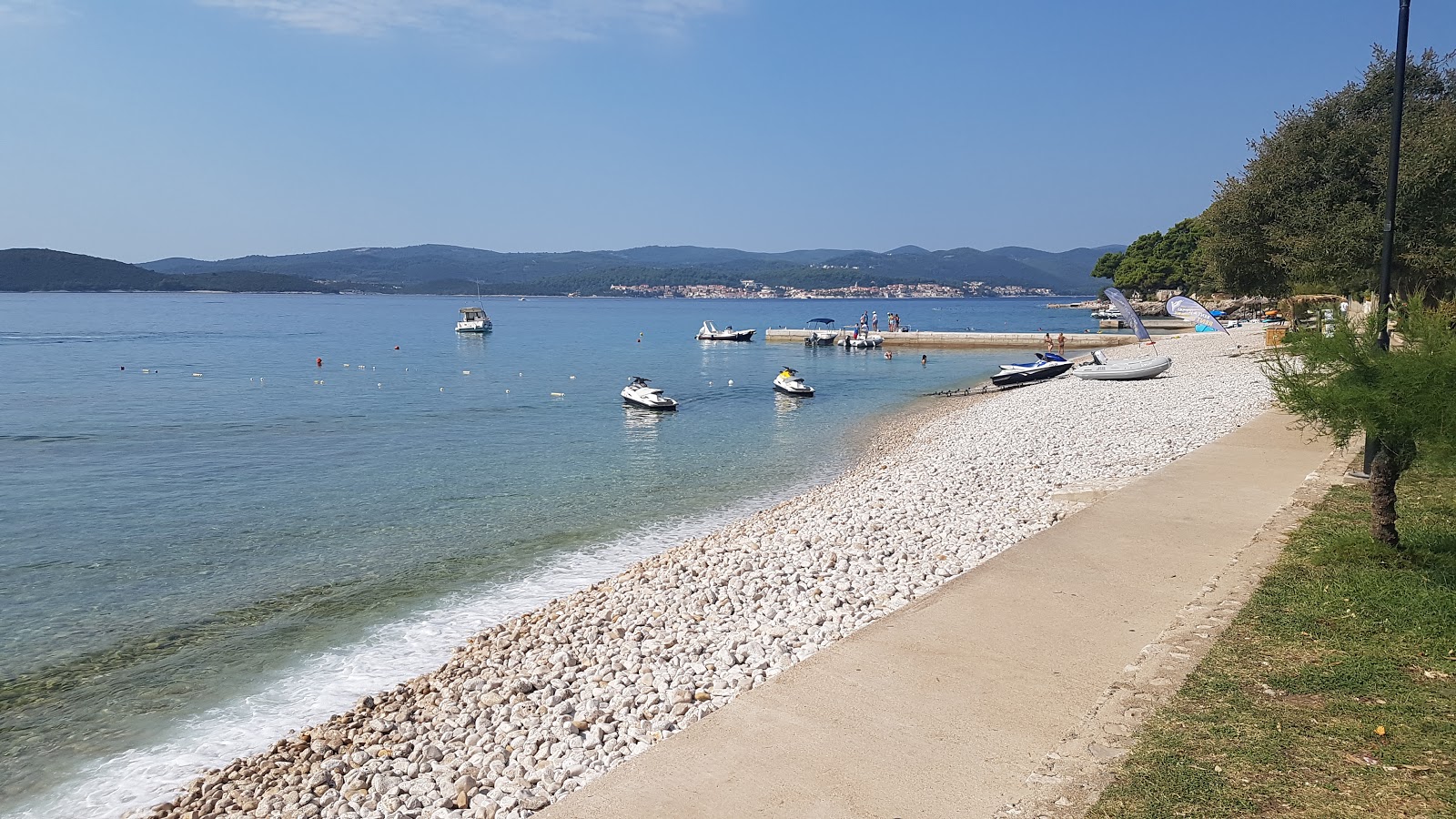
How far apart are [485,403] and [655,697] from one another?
34.0 metres

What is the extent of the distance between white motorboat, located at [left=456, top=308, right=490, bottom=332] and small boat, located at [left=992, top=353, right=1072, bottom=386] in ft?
226

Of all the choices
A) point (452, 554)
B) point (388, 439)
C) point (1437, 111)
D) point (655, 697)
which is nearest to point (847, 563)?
point (655, 697)

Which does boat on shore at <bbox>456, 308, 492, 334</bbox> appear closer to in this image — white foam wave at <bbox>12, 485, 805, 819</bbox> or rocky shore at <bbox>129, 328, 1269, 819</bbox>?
rocky shore at <bbox>129, 328, 1269, 819</bbox>

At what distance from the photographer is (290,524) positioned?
18.0 meters

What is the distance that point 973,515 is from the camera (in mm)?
13531

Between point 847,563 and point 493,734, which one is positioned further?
point 847,563

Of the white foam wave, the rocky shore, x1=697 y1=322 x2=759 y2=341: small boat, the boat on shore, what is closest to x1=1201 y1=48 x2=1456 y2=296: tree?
the rocky shore

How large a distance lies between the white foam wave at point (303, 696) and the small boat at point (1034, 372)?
96.0ft

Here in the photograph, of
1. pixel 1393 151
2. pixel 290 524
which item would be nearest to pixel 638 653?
pixel 1393 151

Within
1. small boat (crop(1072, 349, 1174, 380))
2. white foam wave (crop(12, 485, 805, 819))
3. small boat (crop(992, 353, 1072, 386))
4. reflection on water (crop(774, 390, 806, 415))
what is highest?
small boat (crop(1072, 349, 1174, 380))

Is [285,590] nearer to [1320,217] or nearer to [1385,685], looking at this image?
[1385,685]

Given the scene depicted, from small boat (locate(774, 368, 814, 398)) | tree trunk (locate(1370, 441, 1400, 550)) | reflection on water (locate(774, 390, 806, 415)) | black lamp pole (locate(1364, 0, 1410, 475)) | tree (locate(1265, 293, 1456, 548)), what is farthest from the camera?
small boat (locate(774, 368, 814, 398))

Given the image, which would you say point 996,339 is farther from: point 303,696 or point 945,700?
point 945,700

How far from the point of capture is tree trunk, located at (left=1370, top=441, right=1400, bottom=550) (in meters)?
8.59
